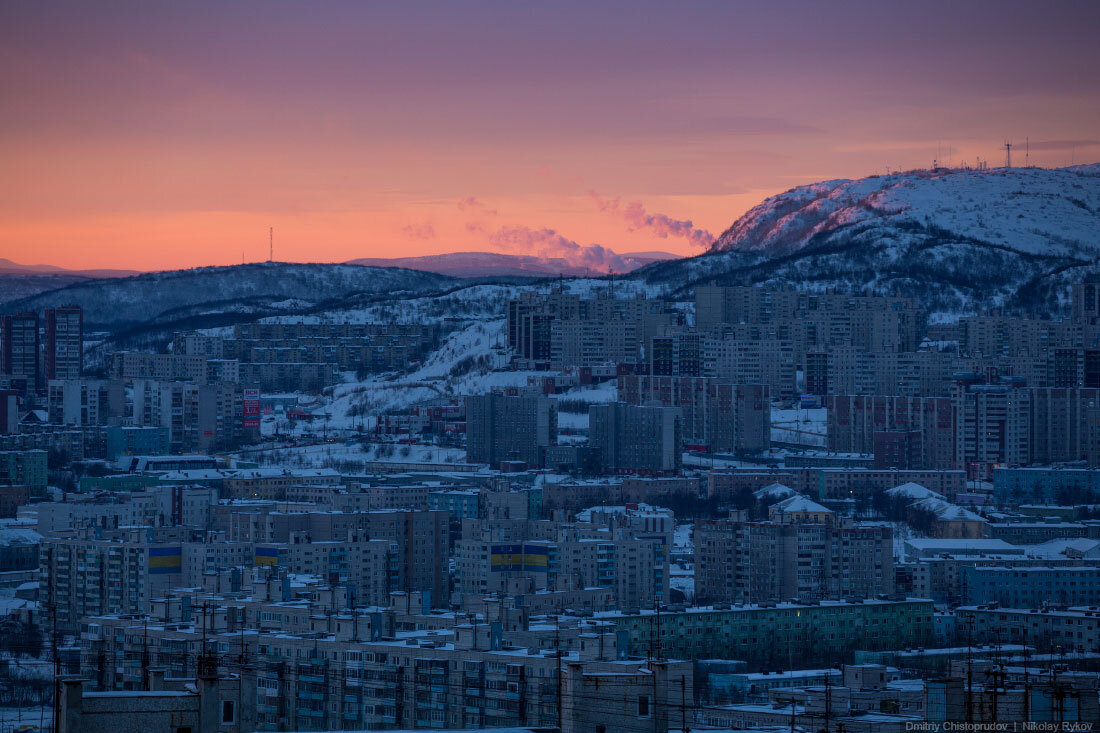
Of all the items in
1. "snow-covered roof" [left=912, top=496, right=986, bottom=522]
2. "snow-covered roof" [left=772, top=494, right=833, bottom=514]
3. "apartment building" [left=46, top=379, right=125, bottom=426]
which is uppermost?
"apartment building" [left=46, top=379, right=125, bottom=426]

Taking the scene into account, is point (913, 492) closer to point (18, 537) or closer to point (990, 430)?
point (990, 430)

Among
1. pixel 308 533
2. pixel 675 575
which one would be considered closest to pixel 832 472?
pixel 675 575

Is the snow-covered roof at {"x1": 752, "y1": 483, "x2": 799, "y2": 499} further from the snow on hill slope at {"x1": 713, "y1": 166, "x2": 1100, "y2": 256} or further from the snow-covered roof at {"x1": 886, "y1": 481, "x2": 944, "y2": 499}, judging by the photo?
the snow on hill slope at {"x1": 713, "y1": 166, "x2": 1100, "y2": 256}

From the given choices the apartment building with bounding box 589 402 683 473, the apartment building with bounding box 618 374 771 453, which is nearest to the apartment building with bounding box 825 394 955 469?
the apartment building with bounding box 618 374 771 453

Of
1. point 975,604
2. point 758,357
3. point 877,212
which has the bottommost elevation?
point 975,604

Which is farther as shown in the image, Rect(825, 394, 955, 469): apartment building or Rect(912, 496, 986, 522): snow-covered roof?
Rect(825, 394, 955, 469): apartment building

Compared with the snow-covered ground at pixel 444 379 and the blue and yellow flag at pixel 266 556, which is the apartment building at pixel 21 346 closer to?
the snow-covered ground at pixel 444 379

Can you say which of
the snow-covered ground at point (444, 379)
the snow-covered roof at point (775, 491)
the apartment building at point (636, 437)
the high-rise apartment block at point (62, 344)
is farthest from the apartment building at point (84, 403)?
the snow-covered roof at point (775, 491)

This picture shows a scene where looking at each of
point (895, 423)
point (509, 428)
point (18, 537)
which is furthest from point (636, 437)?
point (18, 537)

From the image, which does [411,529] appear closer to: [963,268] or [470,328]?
[470,328]
